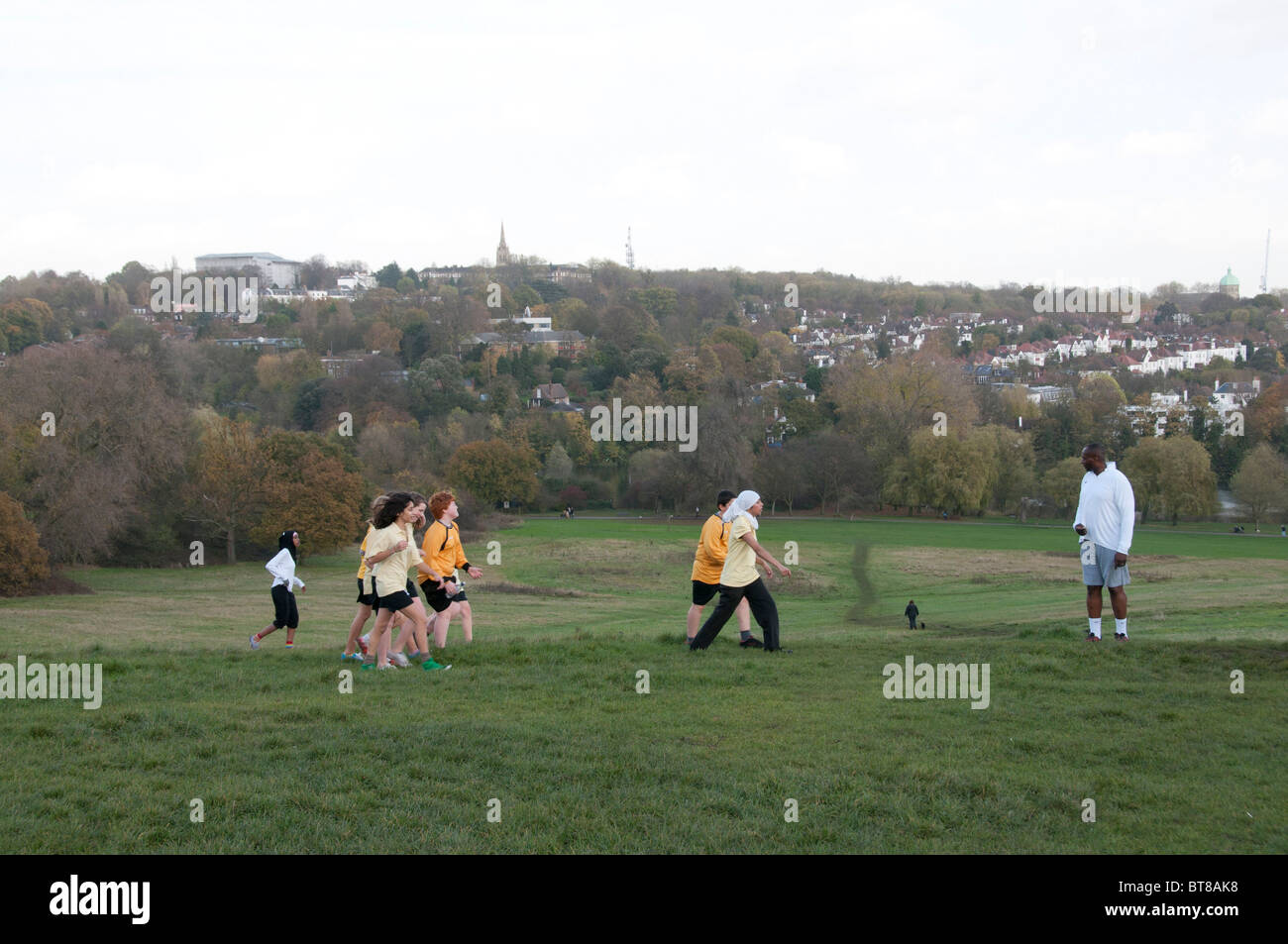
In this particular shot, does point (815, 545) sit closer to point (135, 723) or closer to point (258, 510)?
point (258, 510)

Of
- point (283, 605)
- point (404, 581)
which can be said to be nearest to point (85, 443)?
point (283, 605)

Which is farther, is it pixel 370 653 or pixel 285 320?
pixel 285 320

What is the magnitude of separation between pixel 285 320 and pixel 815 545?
359 ft

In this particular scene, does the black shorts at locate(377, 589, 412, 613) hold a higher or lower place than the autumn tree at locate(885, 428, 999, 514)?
higher

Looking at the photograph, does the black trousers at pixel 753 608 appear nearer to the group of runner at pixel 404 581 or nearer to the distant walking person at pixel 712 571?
the distant walking person at pixel 712 571

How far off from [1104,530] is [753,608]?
4.41m

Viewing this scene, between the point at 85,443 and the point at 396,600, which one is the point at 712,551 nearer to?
the point at 396,600

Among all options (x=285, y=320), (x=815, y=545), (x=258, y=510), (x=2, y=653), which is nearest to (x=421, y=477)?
(x=258, y=510)

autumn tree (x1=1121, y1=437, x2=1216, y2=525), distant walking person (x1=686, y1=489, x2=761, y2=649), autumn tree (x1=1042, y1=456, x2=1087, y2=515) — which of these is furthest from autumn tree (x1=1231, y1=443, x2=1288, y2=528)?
distant walking person (x1=686, y1=489, x2=761, y2=649)

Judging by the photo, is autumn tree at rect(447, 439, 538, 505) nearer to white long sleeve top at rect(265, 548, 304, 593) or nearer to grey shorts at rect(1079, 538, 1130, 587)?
white long sleeve top at rect(265, 548, 304, 593)

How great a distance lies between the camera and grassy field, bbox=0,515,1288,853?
22.0 ft

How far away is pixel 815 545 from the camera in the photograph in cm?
6556

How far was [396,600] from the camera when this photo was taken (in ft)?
40.2

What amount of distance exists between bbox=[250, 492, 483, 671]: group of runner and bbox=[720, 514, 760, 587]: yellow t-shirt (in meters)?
3.19
